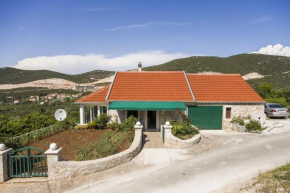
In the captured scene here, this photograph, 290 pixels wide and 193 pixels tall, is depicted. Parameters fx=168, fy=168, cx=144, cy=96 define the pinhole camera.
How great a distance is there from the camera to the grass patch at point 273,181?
23.2ft

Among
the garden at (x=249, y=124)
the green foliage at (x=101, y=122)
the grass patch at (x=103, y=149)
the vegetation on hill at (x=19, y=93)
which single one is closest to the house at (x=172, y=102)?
the garden at (x=249, y=124)

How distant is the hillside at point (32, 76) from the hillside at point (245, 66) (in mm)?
27939

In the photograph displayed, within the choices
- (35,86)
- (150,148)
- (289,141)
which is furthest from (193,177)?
(35,86)

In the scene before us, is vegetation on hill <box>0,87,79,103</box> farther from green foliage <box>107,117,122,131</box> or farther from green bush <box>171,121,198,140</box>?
green bush <box>171,121,198,140</box>

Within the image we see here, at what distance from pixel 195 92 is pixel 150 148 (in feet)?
34.0

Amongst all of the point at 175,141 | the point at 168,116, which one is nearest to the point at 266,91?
the point at 168,116

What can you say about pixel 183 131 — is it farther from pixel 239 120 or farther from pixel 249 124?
pixel 249 124

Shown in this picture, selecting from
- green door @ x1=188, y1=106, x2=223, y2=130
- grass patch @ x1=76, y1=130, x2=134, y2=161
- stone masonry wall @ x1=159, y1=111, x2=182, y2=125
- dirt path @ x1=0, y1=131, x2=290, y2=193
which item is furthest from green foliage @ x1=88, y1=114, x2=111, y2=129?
green door @ x1=188, y1=106, x2=223, y2=130

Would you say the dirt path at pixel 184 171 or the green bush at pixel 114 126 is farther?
the green bush at pixel 114 126

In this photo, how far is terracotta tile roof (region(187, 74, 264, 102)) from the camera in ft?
64.1

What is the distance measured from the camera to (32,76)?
2817 inches

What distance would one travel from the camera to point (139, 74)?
2317cm

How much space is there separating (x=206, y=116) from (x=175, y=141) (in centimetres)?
777

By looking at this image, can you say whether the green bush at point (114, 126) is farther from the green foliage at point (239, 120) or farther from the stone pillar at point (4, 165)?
the green foliage at point (239, 120)
